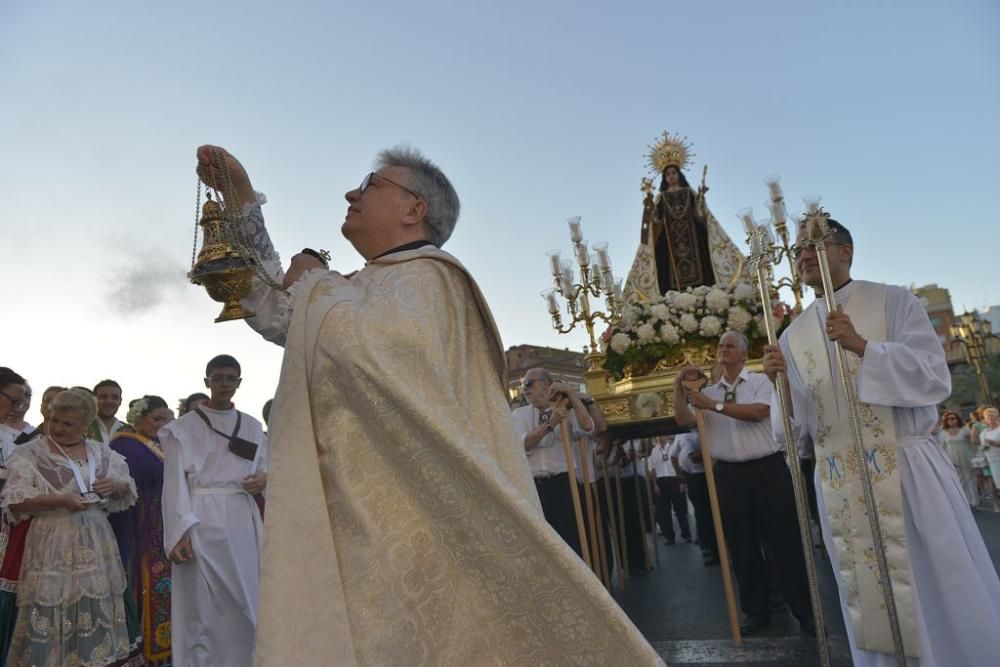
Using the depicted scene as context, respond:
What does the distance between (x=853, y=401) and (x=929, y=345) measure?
1.63ft

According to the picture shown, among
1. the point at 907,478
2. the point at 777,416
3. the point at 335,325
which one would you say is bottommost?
the point at 907,478

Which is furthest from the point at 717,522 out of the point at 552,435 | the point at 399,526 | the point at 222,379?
the point at 399,526

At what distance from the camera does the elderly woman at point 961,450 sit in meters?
14.5

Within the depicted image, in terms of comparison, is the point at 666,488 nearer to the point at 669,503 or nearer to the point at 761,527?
the point at 669,503

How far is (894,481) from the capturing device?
356 cm

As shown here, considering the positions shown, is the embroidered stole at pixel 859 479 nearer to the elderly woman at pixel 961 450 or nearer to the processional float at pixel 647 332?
the processional float at pixel 647 332

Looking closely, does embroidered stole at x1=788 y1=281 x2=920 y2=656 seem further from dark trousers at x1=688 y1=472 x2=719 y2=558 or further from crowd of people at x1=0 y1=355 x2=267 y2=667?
dark trousers at x1=688 y1=472 x2=719 y2=558

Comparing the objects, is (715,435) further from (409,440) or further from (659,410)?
(409,440)

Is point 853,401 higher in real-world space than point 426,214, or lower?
lower

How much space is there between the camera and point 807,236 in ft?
12.3

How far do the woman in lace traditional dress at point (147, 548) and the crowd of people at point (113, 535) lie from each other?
595mm

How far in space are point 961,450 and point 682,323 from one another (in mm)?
10360

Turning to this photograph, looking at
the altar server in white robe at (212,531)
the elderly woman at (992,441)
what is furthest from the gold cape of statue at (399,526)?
the elderly woman at (992,441)

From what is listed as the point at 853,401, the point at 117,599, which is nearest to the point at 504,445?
the point at 853,401
